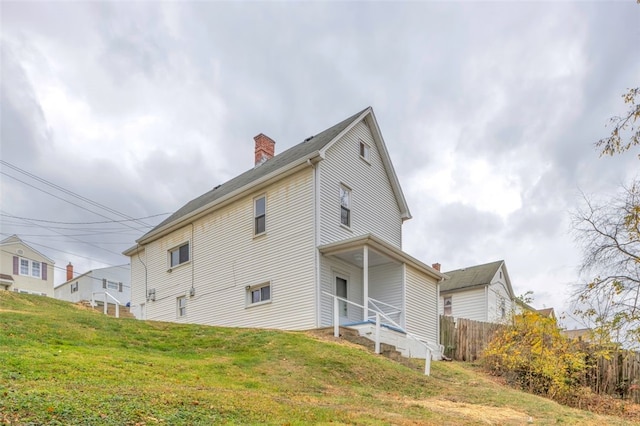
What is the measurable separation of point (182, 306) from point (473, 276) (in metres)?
19.7

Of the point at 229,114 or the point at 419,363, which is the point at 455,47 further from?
the point at 229,114

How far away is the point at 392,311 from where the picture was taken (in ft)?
52.4

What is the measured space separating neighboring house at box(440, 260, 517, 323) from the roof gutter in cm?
1820

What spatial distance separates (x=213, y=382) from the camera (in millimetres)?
7195

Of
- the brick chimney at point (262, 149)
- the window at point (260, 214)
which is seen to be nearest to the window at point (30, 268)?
the brick chimney at point (262, 149)

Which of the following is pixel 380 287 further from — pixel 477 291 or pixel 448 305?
pixel 448 305

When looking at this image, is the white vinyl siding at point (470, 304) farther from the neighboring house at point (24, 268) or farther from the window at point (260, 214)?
the neighboring house at point (24, 268)

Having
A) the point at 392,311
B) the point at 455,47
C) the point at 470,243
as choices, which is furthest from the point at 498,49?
the point at 470,243

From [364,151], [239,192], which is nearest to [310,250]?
[239,192]

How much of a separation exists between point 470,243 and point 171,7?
1972 cm

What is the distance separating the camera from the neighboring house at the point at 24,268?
37.9 meters

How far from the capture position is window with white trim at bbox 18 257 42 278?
128 feet

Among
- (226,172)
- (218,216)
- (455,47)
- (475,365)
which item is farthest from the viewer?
(226,172)

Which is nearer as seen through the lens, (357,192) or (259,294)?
(259,294)
